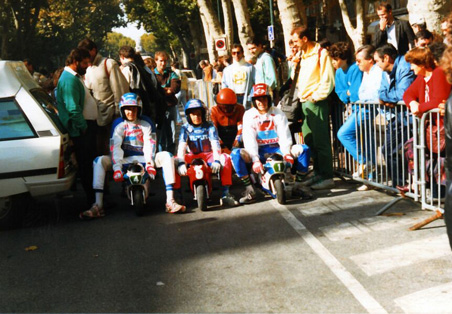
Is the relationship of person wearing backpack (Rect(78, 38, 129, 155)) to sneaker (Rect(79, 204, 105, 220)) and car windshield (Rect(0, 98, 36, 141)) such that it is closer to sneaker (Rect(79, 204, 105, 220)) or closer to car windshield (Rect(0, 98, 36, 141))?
sneaker (Rect(79, 204, 105, 220))

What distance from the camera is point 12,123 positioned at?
804 cm

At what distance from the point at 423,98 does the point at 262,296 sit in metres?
3.48

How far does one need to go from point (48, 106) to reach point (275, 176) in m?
2.90

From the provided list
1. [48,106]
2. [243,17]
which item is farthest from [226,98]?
[243,17]

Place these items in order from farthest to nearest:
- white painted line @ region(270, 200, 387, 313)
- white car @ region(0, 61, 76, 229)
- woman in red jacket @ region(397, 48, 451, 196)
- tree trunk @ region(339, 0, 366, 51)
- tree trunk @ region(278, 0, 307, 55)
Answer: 1. tree trunk @ region(339, 0, 366, 51)
2. tree trunk @ region(278, 0, 307, 55)
3. white car @ region(0, 61, 76, 229)
4. woman in red jacket @ region(397, 48, 451, 196)
5. white painted line @ region(270, 200, 387, 313)

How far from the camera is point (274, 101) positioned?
1195 centimetres

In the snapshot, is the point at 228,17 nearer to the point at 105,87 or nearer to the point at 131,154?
the point at 105,87

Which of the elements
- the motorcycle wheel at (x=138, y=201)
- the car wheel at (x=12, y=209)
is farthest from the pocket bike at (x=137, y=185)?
the car wheel at (x=12, y=209)

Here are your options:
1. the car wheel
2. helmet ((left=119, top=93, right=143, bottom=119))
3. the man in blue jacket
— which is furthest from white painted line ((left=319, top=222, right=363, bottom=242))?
the car wheel

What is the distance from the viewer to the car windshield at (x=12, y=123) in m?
7.99

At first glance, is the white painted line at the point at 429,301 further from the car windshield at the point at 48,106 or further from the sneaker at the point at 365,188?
the car windshield at the point at 48,106

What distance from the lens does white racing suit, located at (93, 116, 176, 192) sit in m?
8.76

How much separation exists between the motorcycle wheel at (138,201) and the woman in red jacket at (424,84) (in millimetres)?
3226

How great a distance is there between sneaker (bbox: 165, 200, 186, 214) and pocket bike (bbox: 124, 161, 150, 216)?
11.7 inches
